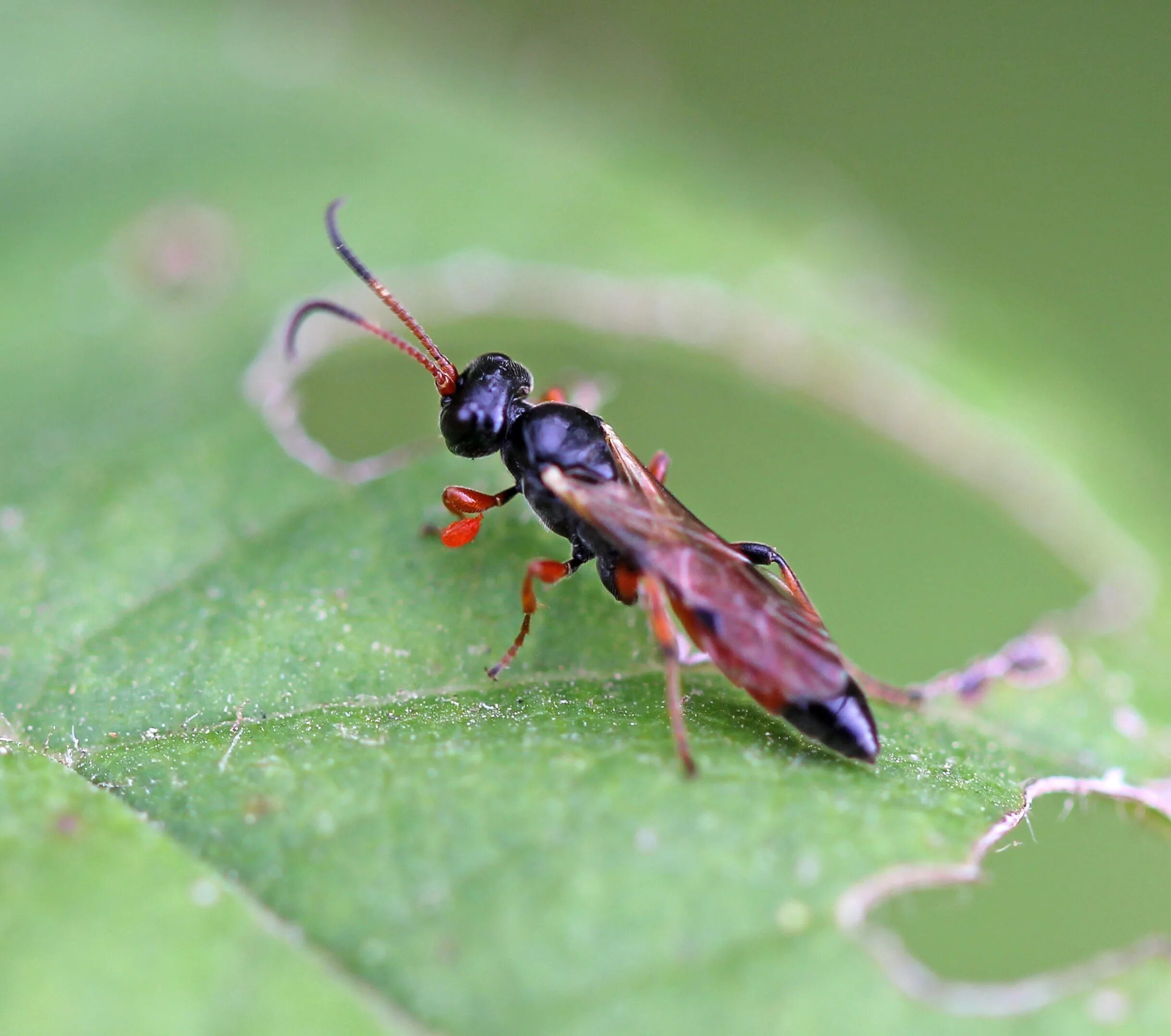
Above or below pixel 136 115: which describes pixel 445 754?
below

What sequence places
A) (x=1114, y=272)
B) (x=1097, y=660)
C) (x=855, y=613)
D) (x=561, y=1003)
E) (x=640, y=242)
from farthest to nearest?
1. (x=1114, y=272)
2. (x=855, y=613)
3. (x=640, y=242)
4. (x=1097, y=660)
5. (x=561, y=1003)

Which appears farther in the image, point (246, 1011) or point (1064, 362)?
point (1064, 362)

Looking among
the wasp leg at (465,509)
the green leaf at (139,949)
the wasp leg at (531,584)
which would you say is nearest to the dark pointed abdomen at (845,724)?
the wasp leg at (531,584)

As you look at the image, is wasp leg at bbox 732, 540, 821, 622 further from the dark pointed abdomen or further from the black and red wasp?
the dark pointed abdomen

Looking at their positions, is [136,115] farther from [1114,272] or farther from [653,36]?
[1114,272]

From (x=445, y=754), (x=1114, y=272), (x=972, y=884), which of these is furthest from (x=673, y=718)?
(x=1114, y=272)

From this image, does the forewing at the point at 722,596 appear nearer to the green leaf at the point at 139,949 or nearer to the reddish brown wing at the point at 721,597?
the reddish brown wing at the point at 721,597

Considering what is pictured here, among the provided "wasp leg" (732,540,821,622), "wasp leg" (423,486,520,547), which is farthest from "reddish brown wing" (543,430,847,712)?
"wasp leg" (423,486,520,547)

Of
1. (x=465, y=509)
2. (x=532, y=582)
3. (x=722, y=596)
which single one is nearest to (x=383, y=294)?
(x=465, y=509)
